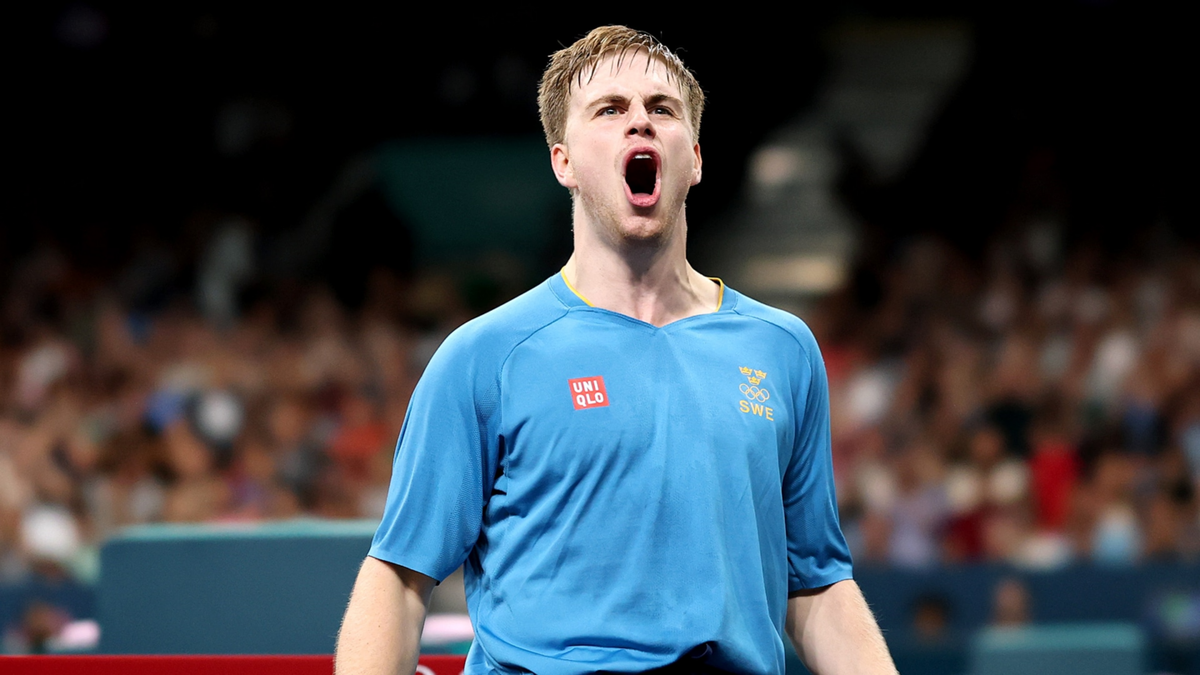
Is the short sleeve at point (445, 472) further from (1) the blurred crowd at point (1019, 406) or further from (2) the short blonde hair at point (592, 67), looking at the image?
(1) the blurred crowd at point (1019, 406)

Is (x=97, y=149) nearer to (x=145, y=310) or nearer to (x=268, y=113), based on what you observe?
(x=268, y=113)

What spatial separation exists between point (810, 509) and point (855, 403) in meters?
6.13

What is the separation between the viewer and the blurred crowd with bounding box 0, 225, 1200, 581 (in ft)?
24.2

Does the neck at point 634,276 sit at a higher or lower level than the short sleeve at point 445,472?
higher

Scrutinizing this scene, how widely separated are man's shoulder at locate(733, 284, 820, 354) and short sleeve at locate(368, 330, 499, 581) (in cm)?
52

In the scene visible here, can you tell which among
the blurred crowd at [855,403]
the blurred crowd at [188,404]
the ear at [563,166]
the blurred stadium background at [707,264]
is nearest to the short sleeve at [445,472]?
the ear at [563,166]

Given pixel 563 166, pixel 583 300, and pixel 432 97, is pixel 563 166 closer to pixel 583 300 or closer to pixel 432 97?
pixel 583 300

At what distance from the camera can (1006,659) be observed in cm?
545

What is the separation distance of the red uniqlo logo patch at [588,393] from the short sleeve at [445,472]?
142mm

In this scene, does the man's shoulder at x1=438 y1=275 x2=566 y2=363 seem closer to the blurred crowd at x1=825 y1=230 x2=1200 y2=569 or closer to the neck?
the neck

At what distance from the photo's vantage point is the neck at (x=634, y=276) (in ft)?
7.89

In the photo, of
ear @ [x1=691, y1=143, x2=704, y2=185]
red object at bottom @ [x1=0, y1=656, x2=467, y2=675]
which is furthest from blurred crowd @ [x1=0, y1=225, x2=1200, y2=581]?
ear @ [x1=691, y1=143, x2=704, y2=185]

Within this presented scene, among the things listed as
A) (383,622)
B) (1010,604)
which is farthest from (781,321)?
(1010,604)

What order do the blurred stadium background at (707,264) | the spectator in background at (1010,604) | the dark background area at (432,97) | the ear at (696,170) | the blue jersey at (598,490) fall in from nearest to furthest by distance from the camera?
the blue jersey at (598,490) → the ear at (696,170) → the spectator in background at (1010,604) → the blurred stadium background at (707,264) → the dark background area at (432,97)
